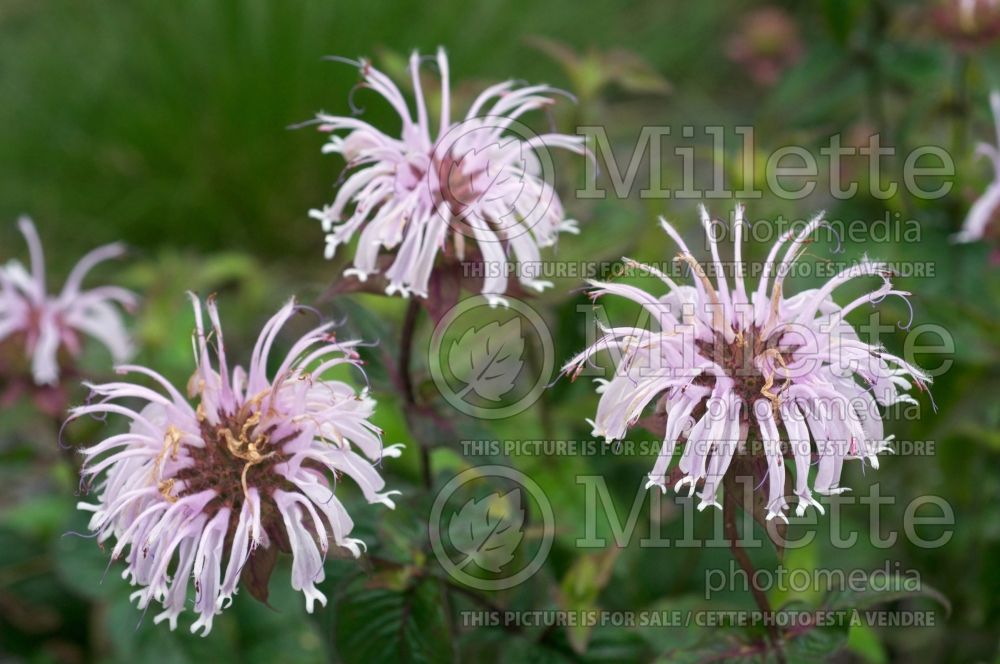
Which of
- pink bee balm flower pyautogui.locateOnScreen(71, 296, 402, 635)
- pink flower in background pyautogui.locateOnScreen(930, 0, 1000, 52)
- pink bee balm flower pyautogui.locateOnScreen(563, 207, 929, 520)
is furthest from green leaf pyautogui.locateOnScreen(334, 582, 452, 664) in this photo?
pink flower in background pyautogui.locateOnScreen(930, 0, 1000, 52)

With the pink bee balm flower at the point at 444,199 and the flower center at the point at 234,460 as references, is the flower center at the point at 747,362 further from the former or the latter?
the flower center at the point at 234,460

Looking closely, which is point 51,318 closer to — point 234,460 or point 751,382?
point 234,460

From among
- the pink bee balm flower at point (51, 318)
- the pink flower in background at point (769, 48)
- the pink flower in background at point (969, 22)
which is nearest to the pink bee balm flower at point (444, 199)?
the pink bee balm flower at point (51, 318)

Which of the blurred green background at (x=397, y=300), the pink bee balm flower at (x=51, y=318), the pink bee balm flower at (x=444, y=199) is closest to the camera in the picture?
the pink bee balm flower at (x=444, y=199)

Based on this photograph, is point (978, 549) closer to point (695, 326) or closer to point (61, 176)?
point (695, 326)

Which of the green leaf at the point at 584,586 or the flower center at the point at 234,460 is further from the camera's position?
the green leaf at the point at 584,586

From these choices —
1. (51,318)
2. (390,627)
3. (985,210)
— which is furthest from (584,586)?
(51,318)

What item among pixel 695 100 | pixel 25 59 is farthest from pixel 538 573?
pixel 25 59
